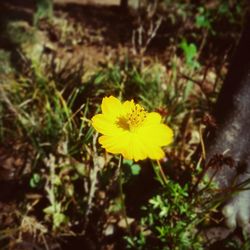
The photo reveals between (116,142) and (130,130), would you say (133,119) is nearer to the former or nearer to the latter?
(130,130)

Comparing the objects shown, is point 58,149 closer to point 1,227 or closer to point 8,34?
point 1,227

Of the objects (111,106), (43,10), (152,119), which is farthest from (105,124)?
(43,10)

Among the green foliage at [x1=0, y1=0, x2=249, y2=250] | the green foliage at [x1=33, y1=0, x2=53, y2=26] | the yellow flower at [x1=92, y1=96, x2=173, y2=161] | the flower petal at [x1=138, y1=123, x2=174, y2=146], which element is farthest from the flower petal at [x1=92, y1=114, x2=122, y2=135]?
the green foliage at [x1=33, y1=0, x2=53, y2=26]

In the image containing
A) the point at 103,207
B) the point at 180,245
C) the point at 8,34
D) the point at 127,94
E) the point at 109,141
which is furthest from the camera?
the point at 8,34

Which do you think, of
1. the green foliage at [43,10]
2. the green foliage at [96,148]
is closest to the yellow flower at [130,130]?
the green foliage at [96,148]

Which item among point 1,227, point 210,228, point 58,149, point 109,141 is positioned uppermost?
point 109,141

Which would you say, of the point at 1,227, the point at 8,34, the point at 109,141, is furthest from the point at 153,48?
the point at 109,141

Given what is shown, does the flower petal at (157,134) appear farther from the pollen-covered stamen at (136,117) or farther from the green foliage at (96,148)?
the green foliage at (96,148)
